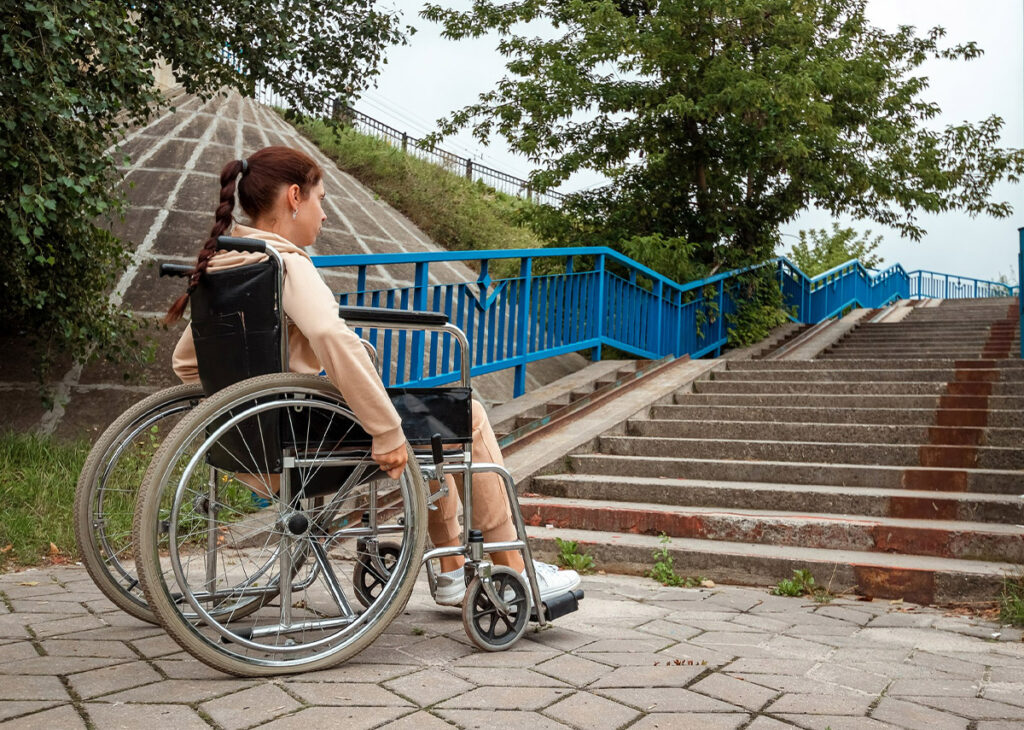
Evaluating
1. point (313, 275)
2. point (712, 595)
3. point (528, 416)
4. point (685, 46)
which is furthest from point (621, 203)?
point (313, 275)

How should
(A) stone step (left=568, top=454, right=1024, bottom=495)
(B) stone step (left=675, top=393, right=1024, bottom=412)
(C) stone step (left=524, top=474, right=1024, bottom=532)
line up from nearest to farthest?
(C) stone step (left=524, top=474, right=1024, bottom=532) → (A) stone step (left=568, top=454, right=1024, bottom=495) → (B) stone step (left=675, top=393, right=1024, bottom=412)

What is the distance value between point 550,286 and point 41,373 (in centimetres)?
411

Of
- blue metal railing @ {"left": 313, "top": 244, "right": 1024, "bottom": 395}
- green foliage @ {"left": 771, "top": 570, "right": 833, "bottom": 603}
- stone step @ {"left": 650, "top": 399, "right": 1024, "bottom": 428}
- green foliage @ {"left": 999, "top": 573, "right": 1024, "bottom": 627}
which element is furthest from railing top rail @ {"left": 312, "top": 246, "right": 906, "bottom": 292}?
green foliage @ {"left": 999, "top": 573, "right": 1024, "bottom": 627}

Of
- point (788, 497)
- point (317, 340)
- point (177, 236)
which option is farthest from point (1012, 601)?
point (177, 236)

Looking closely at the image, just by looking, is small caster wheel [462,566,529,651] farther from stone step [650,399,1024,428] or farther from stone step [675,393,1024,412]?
stone step [675,393,1024,412]

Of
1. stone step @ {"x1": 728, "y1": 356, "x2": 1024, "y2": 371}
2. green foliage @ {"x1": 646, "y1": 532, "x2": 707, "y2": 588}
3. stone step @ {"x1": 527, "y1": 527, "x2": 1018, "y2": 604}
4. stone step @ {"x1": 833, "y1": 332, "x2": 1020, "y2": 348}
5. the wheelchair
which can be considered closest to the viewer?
the wheelchair

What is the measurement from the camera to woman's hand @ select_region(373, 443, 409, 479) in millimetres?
2506

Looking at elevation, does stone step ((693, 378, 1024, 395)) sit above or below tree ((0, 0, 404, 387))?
below

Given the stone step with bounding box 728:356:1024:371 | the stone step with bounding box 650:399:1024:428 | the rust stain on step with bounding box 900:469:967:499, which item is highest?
the stone step with bounding box 728:356:1024:371

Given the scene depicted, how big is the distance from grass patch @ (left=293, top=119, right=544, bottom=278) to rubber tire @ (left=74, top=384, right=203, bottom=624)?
10931 millimetres

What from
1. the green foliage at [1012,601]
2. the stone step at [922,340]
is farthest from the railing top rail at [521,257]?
the green foliage at [1012,601]

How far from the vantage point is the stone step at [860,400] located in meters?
6.62

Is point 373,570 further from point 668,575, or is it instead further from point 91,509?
point 668,575

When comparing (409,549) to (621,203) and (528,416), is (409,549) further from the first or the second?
(621,203)
